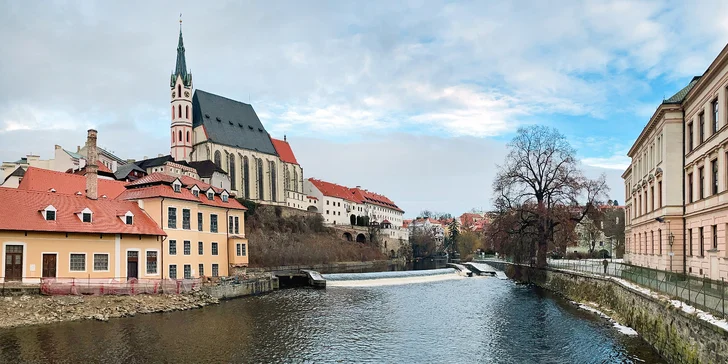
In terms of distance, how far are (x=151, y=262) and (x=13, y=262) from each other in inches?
309

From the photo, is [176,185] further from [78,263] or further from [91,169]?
[78,263]

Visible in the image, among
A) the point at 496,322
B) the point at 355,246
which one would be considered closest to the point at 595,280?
the point at 496,322

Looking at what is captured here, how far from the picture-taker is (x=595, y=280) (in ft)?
103

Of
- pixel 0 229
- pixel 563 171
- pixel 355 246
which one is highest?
pixel 563 171

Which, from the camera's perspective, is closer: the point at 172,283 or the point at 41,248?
the point at 41,248

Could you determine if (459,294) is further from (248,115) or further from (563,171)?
(248,115)

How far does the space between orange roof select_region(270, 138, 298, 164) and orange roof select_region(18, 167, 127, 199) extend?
200 feet

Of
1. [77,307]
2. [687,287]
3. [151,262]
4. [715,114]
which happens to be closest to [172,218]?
[151,262]

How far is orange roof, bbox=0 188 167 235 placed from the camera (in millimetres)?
28875

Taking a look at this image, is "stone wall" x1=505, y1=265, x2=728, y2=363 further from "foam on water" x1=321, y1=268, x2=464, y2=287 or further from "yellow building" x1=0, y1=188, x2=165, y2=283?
"yellow building" x1=0, y1=188, x2=165, y2=283

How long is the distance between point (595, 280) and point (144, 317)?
25.4m

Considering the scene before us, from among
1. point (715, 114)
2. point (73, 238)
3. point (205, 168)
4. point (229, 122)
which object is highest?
point (229, 122)

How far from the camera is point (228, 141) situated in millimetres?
89938

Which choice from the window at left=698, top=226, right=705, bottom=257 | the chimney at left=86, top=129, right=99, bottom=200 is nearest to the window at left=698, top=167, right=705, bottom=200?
the window at left=698, top=226, right=705, bottom=257
